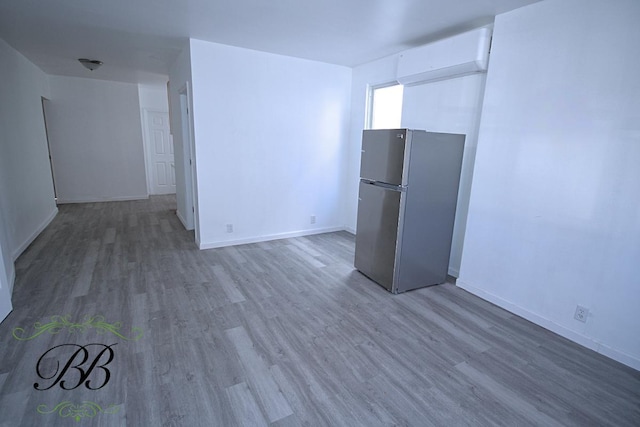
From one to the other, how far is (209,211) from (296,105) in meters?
1.87

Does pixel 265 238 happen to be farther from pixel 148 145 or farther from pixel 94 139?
pixel 148 145

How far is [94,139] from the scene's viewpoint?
6480 millimetres

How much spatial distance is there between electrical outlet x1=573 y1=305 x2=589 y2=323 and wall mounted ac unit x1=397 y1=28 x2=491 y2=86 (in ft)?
7.07

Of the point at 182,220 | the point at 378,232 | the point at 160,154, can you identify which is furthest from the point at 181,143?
the point at 160,154

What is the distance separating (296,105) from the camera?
4.36m

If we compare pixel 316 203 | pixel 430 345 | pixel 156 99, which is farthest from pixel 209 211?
pixel 156 99

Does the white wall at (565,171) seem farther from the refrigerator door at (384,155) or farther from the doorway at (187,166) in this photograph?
the doorway at (187,166)

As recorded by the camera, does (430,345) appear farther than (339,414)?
Yes

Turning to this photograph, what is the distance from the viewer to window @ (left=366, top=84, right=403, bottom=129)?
417cm

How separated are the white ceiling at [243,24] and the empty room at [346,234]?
1.3 inches

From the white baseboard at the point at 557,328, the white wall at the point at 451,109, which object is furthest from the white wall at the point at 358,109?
the white baseboard at the point at 557,328

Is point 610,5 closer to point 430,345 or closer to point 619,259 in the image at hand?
point 619,259

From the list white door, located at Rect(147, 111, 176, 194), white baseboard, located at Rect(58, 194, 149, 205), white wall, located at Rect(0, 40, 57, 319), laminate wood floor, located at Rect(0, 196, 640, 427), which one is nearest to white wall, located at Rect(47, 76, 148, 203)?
white baseboard, located at Rect(58, 194, 149, 205)

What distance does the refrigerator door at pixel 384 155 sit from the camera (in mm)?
2811
